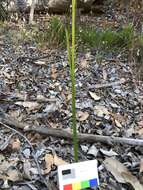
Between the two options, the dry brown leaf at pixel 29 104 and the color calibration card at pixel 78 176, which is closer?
the color calibration card at pixel 78 176

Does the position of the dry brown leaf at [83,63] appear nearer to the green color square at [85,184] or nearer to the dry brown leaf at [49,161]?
the dry brown leaf at [49,161]

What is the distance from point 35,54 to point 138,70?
2.79 ft

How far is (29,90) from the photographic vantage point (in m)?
2.85

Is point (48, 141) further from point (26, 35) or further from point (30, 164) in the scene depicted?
point (26, 35)


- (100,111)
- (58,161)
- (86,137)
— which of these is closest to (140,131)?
(100,111)

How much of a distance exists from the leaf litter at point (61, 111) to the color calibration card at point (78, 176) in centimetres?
22

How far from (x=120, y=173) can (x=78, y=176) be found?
38cm

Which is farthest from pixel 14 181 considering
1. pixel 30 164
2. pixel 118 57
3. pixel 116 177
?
pixel 118 57

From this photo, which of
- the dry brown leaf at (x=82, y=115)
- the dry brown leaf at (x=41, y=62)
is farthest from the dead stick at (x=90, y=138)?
the dry brown leaf at (x=41, y=62)

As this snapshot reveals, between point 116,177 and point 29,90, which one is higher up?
point 29,90

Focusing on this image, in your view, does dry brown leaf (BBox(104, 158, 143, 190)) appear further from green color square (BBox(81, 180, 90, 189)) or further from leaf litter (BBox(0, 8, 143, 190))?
green color square (BBox(81, 180, 90, 189))

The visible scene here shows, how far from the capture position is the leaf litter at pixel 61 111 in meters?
2.14

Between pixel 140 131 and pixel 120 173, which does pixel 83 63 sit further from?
pixel 120 173

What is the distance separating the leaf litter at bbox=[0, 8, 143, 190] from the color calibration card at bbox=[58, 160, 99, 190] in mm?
218
